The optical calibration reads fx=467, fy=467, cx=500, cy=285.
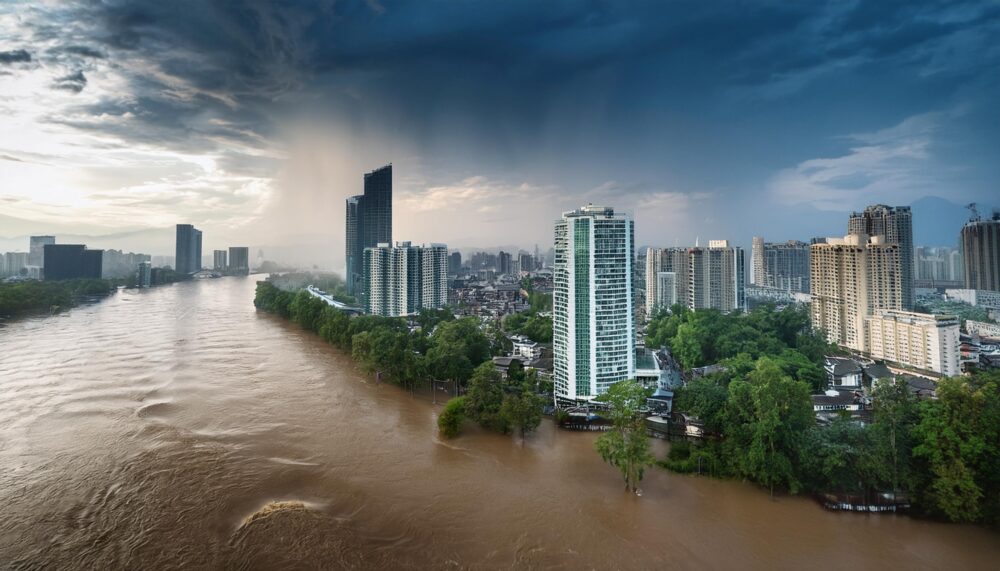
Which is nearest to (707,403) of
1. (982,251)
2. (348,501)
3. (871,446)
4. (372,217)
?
(871,446)

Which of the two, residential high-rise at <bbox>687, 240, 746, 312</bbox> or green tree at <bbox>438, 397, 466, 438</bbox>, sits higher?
residential high-rise at <bbox>687, 240, 746, 312</bbox>

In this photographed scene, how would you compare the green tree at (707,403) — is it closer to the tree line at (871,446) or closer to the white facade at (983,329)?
the tree line at (871,446)

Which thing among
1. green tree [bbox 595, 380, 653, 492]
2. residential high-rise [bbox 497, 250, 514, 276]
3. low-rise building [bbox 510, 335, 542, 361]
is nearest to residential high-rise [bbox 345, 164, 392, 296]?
low-rise building [bbox 510, 335, 542, 361]

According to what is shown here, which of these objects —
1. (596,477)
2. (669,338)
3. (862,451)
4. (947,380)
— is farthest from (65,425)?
(669,338)

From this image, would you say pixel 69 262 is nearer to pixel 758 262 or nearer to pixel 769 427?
pixel 769 427

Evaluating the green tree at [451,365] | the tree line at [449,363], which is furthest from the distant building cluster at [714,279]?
the green tree at [451,365]

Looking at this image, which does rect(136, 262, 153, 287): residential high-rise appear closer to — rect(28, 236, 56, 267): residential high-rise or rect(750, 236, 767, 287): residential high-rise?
rect(28, 236, 56, 267): residential high-rise
